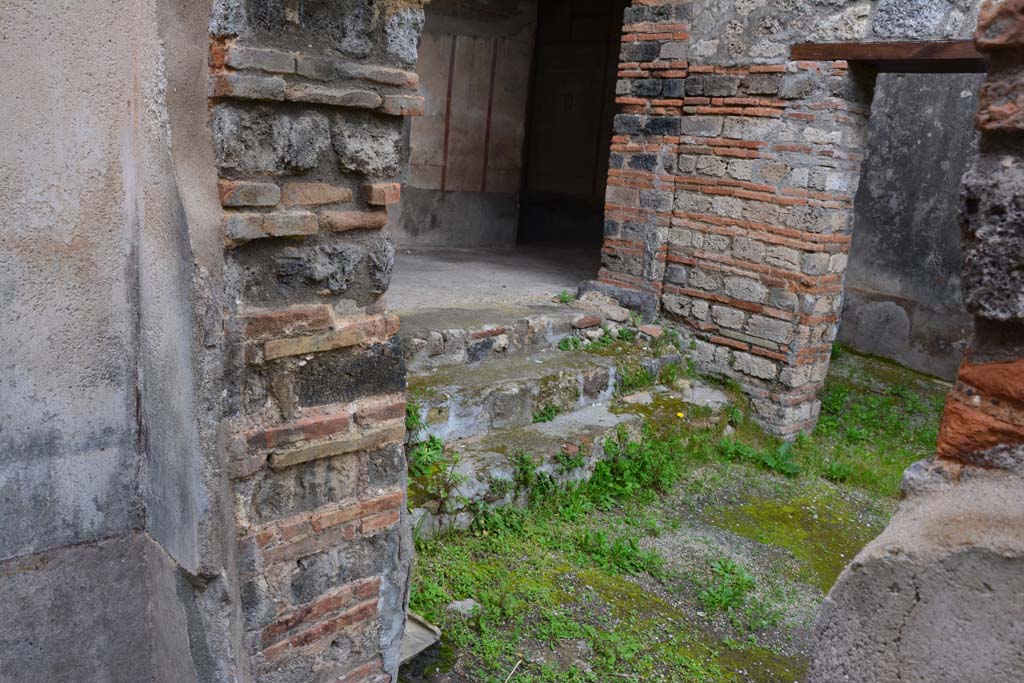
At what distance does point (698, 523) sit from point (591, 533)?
699mm

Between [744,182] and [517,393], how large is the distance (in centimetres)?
223

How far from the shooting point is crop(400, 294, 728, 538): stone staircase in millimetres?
4055

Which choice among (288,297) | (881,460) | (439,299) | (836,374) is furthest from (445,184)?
(288,297)

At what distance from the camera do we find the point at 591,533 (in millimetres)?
4094

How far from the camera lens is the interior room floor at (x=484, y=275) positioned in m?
5.71

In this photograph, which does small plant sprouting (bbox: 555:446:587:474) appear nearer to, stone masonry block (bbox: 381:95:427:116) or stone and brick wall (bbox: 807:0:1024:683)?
stone masonry block (bbox: 381:95:427:116)

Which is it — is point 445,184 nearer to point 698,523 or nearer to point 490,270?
point 490,270

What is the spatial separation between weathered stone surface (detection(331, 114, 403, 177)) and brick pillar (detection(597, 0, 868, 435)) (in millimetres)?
3746

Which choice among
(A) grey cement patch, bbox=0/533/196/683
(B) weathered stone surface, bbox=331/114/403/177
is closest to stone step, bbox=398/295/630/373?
(A) grey cement patch, bbox=0/533/196/683

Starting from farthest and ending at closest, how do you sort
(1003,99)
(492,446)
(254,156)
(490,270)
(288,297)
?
(490,270) → (492,446) → (288,297) → (254,156) → (1003,99)

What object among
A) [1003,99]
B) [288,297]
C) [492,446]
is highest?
[1003,99]

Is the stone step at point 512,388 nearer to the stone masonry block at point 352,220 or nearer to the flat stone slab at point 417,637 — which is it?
the flat stone slab at point 417,637

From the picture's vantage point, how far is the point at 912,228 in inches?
289

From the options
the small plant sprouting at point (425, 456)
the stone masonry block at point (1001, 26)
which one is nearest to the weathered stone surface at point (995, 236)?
the stone masonry block at point (1001, 26)
